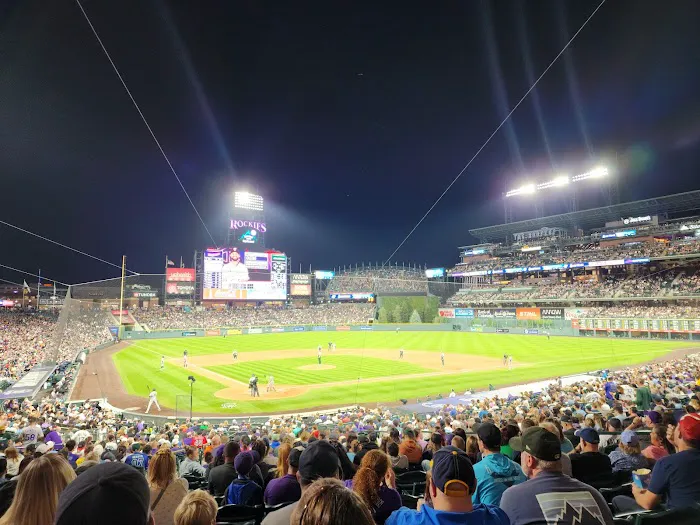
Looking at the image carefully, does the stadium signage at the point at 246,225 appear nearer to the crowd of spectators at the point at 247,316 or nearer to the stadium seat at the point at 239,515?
the crowd of spectators at the point at 247,316

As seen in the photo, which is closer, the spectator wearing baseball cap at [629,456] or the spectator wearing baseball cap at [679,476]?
the spectator wearing baseball cap at [679,476]

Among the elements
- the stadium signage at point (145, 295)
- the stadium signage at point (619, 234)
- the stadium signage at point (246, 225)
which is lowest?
the stadium signage at point (145, 295)

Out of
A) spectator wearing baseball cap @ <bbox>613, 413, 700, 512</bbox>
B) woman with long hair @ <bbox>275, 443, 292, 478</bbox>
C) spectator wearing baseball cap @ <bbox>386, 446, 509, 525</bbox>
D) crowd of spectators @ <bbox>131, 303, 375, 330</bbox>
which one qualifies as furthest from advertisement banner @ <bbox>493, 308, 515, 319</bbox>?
spectator wearing baseball cap @ <bbox>386, 446, 509, 525</bbox>

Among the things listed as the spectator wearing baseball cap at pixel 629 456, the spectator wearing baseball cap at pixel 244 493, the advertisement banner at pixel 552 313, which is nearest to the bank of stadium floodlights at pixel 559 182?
the advertisement banner at pixel 552 313

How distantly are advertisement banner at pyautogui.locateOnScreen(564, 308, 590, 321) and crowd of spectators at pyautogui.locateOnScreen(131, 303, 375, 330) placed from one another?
117ft

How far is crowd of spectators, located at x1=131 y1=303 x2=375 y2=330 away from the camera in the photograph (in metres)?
69.1

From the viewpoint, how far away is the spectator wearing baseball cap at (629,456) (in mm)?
5680

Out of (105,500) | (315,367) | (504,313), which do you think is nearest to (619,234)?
(504,313)

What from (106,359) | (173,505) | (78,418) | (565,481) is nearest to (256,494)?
(173,505)

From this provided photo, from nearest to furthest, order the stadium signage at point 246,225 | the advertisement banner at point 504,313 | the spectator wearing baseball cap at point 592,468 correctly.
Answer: the spectator wearing baseball cap at point 592,468 < the advertisement banner at point 504,313 < the stadium signage at point 246,225

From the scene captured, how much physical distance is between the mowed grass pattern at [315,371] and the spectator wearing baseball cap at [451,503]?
85.7 ft

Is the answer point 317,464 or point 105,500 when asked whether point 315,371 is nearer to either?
point 317,464

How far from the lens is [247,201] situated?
96062 millimetres

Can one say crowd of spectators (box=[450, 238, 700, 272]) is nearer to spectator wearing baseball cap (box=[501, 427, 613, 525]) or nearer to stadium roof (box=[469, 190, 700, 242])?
stadium roof (box=[469, 190, 700, 242])
